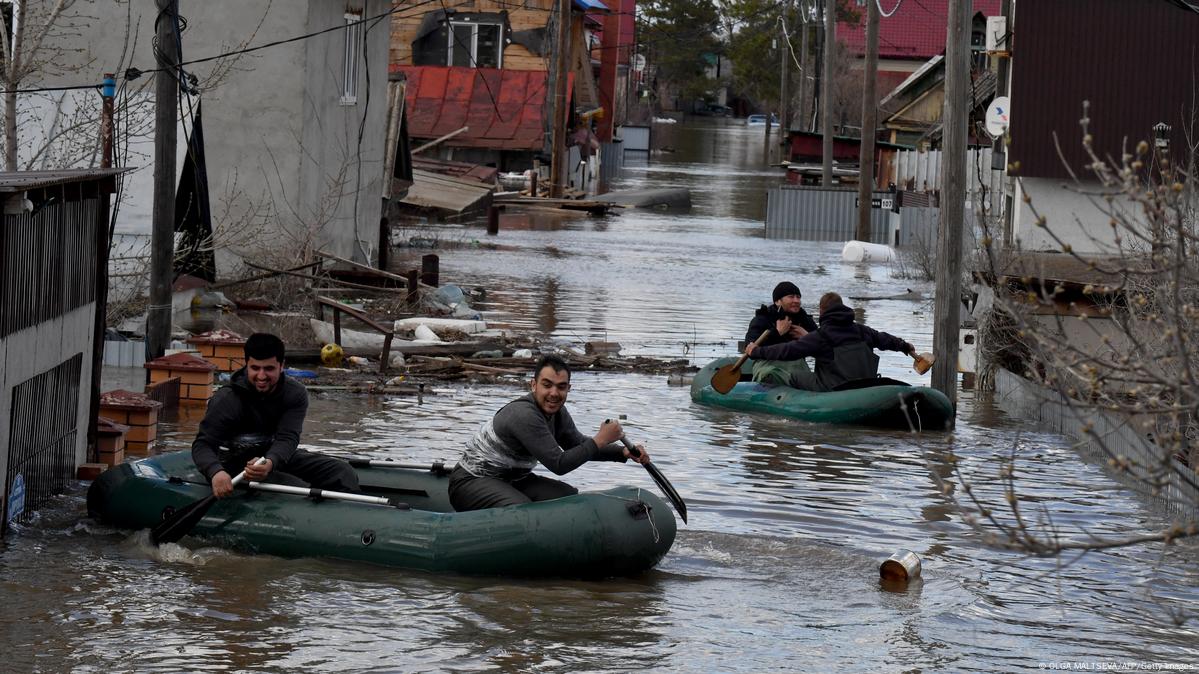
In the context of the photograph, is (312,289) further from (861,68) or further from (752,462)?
(861,68)

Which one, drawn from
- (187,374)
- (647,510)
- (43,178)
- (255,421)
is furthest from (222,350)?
(647,510)

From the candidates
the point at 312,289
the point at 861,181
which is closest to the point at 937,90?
the point at 861,181

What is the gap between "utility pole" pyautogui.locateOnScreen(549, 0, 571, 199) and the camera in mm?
42250

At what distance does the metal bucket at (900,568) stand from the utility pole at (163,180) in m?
7.83

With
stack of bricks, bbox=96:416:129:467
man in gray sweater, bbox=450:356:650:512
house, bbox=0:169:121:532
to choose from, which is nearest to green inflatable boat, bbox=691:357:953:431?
man in gray sweater, bbox=450:356:650:512

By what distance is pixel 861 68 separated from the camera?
76.8 meters

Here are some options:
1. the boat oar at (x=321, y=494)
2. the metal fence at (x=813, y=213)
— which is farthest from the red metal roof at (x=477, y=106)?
the boat oar at (x=321, y=494)

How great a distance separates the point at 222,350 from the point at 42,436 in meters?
5.48

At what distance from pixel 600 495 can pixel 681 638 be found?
131cm

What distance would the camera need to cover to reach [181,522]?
9.58 m

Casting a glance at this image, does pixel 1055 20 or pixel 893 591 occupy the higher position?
pixel 1055 20

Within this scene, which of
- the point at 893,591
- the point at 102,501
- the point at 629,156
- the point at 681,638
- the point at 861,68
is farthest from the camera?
the point at 629,156

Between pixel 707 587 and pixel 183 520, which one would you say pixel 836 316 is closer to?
pixel 707 587

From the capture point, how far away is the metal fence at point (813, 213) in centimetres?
4081
